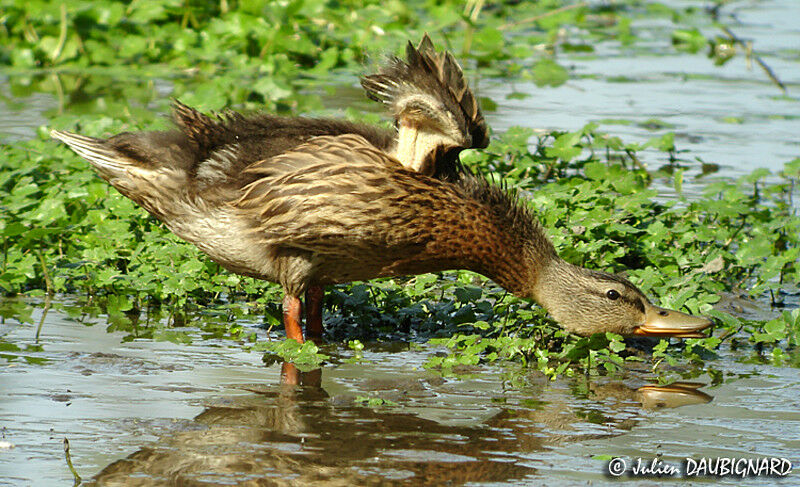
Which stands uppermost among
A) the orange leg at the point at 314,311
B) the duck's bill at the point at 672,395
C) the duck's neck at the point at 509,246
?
the duck's neck at the point at 509,246

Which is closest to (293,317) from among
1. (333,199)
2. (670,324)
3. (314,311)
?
(314,311)

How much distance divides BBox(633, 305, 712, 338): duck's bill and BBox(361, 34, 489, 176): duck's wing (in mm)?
1226

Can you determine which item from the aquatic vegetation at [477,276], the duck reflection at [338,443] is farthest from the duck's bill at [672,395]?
the aquatic vegetation at [477,276]

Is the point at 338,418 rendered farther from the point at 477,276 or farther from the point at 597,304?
the point at 477,276

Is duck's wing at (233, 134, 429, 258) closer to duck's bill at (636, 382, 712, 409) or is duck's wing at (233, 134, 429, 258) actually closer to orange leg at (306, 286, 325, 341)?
orange leg at (306, 286, 325, 341)

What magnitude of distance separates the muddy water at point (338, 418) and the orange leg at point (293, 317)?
0.21 metres

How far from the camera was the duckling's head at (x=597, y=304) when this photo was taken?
6.25 metres

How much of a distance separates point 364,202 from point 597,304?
137 centimetres

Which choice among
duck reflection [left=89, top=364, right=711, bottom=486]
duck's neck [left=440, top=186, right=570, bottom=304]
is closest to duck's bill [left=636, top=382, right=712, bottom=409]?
duck reflection [left=89, top=364, right=711, bottom=486]

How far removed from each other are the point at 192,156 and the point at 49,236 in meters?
1.48

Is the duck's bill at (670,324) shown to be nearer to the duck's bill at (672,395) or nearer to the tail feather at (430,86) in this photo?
the duck's bill at (672,395)

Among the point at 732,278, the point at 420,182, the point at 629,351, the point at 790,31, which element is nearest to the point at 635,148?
the point at 732,278

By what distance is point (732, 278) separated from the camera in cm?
745

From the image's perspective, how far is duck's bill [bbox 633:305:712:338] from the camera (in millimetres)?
6102
